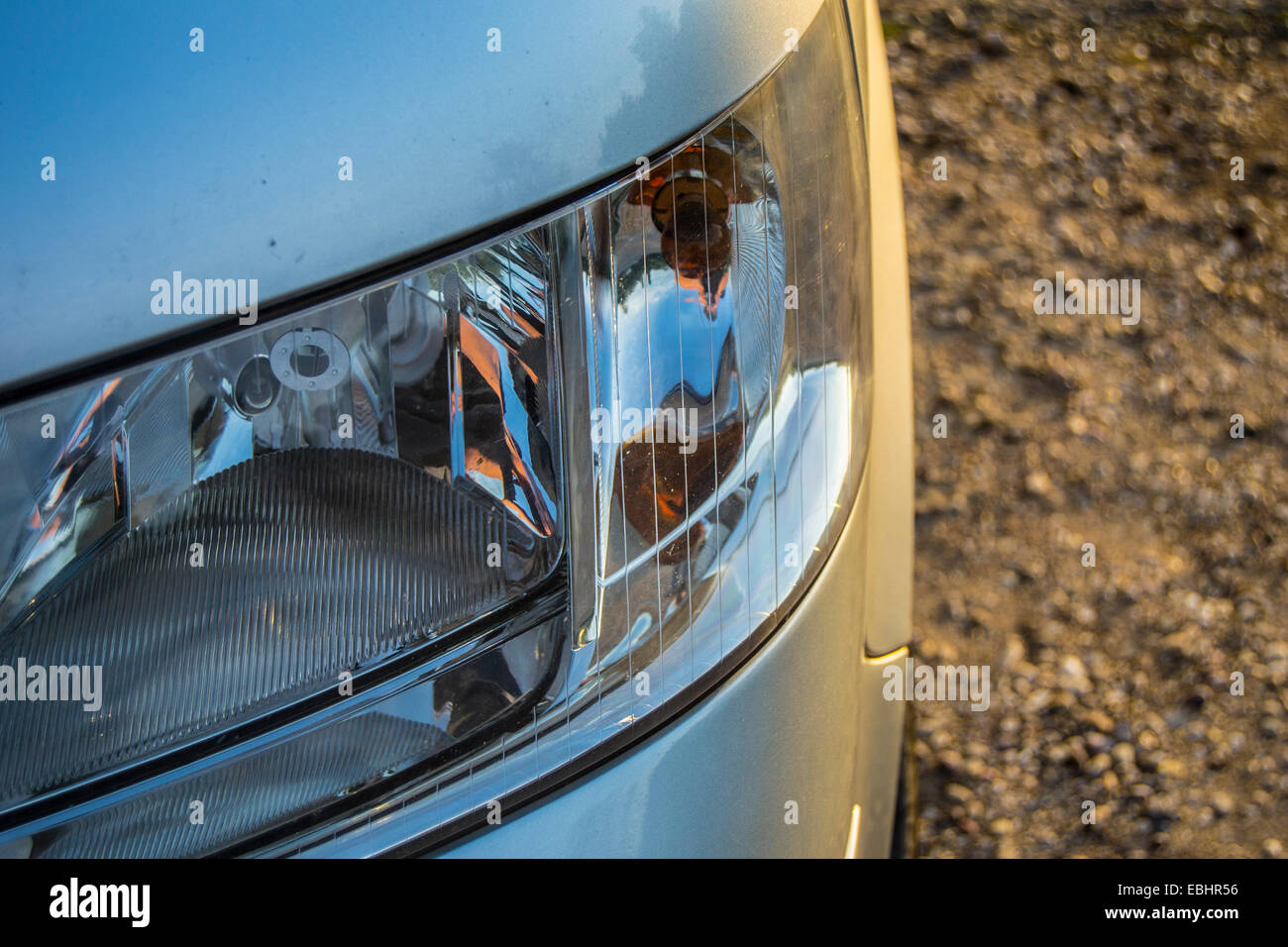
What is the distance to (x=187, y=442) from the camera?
3.32ft

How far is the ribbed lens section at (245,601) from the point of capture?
3.33 feet

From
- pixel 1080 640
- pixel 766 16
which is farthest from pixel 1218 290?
pixel 766 16

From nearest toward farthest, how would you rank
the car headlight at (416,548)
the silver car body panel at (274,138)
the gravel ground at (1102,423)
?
1. the silver car body panel at (274,138)
2. the car headlight at (416,548)
3. the gravel ground at (1102,423)

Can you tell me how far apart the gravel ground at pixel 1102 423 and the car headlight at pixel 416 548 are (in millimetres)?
1394

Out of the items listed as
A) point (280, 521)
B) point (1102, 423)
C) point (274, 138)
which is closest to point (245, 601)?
point (280, 521)

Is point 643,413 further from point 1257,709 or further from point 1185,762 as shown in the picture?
point 1257,709

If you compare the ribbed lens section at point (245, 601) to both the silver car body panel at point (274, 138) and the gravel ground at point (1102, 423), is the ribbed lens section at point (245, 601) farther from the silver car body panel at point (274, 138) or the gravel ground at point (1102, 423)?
the gravel ground at point (1102, 423)

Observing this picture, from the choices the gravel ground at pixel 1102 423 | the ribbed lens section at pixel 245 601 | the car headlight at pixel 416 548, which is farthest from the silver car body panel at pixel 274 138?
the gravel ground at pixel 1102 423

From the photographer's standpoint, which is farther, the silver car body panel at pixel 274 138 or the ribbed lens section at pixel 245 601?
the ribbed lens section at pixel 245 601

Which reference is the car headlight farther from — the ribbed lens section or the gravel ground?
the gravel ground

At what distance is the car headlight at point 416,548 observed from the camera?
100 centimetres

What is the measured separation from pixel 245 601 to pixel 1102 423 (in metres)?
2.39

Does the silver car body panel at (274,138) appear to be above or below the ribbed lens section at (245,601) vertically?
above

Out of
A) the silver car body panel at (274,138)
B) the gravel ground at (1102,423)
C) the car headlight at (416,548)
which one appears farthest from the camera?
the gravel ground at (1102,423)
